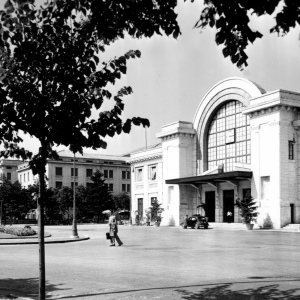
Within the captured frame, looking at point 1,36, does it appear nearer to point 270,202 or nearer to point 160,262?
point 160,262

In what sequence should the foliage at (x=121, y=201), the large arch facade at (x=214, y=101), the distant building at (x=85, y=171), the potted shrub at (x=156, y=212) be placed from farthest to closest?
the distant building at (x=85, y=171), the foliage at (x=121, y=201), the potted shrub at (x=156, y=212), the large arch facade at (x=214, y=101)

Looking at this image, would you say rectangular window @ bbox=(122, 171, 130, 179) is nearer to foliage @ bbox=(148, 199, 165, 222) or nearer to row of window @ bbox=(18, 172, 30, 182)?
row of window @ bbox=(18, 172, 30, 182)

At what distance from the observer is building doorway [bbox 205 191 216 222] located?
56719 millimetres

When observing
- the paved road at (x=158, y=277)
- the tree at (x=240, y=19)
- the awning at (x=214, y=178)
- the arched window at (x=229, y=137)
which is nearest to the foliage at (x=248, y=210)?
the awning at (x=214, y=178)

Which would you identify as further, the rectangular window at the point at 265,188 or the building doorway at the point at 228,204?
the building doorway at the point at 228,204

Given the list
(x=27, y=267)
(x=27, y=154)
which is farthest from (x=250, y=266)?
(x=27, y=154)

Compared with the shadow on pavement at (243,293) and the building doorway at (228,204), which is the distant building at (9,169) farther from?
the shadow on pavement at (243,293)

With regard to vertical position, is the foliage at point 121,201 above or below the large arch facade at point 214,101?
below

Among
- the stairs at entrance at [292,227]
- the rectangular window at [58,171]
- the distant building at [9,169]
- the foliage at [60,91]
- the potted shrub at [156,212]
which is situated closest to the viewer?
the foliage at [60,91]

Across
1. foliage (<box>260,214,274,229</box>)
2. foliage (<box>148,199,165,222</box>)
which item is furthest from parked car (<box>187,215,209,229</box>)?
foliage (<box>148,199,165,222</box>)

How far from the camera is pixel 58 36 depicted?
778cm

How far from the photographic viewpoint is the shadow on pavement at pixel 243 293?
903cm

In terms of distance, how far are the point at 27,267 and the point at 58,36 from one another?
8876 mm

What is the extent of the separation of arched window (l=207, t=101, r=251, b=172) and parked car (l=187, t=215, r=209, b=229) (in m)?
8.86
